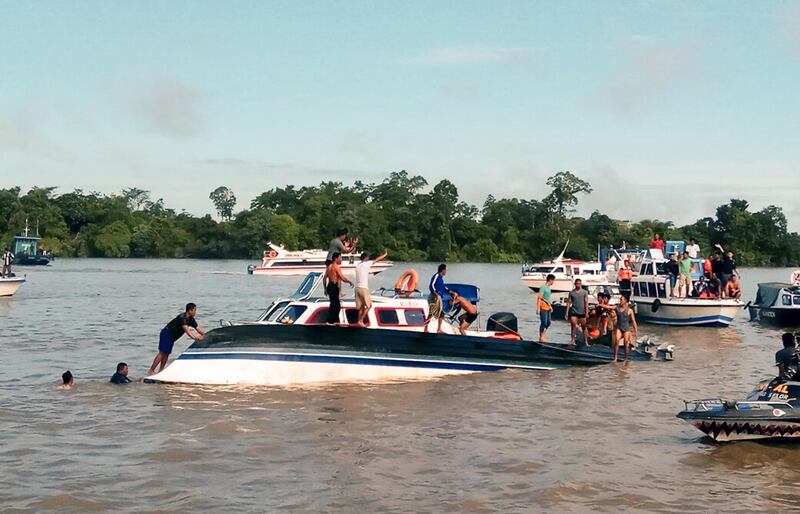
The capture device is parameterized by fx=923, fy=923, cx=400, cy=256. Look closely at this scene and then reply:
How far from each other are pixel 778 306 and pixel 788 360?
24.9 metres

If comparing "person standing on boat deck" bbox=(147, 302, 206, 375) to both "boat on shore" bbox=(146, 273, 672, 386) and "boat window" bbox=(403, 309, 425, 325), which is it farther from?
"boat window" bbox=(403, 309, 425, 325)

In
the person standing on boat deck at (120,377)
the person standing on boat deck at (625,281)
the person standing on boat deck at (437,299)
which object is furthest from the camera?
the person standing on boat deck at (625,281)

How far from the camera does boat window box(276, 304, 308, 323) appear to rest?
1850cm

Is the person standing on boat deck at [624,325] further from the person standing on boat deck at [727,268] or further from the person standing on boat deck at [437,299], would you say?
the person standing on boat deck at [727,268]

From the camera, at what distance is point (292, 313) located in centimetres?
1858

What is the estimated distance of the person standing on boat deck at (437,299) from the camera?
19.2m

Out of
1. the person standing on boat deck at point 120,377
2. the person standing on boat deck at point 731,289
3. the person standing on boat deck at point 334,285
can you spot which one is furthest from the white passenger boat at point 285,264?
the person standing on boat deck at point 334,285

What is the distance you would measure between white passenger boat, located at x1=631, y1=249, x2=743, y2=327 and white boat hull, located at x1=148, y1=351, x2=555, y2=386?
18668mm

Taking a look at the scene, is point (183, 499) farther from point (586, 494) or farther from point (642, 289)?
point (642, 289)

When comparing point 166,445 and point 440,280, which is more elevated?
point 440,280

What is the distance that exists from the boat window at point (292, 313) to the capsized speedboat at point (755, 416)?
7.98m

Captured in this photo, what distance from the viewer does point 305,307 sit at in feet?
60.7

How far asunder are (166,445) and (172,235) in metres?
127

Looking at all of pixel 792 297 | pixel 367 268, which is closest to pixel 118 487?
pixel 367 268
